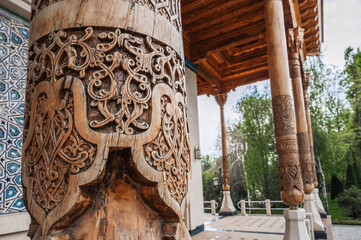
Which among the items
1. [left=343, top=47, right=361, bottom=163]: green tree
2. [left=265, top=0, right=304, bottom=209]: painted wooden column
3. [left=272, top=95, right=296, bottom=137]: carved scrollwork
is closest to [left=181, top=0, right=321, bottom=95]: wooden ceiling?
[left=265, top=0, right=304, bottom=209]: painted wooden column

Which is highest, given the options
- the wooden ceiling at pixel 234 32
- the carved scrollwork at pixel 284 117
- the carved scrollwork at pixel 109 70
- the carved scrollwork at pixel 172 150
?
the wooden ceiling at pixel 234 32

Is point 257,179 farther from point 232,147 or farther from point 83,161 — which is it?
point 83,161

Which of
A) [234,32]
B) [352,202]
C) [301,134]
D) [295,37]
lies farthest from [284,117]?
[352,202]

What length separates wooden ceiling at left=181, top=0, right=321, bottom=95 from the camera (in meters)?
6.10

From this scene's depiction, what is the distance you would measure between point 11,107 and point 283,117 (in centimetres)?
377

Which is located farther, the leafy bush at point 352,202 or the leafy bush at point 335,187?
the leafy bush at point 335,187

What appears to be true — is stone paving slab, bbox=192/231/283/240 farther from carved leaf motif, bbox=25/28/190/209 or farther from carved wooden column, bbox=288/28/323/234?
carved leaf motif, bbox=25/28/190/209

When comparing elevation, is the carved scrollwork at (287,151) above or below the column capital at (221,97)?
below

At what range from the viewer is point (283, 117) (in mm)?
4121

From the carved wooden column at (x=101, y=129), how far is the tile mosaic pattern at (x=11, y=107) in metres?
2.00

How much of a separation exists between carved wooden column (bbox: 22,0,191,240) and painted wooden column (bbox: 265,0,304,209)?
3751 mm

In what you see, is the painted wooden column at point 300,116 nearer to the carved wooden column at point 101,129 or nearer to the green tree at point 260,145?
the carved wooden column at point 101,129

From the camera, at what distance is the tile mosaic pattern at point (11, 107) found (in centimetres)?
230

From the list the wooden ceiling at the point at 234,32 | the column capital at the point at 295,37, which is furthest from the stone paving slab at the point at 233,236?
the wooden ceiling at the point at 234,32
